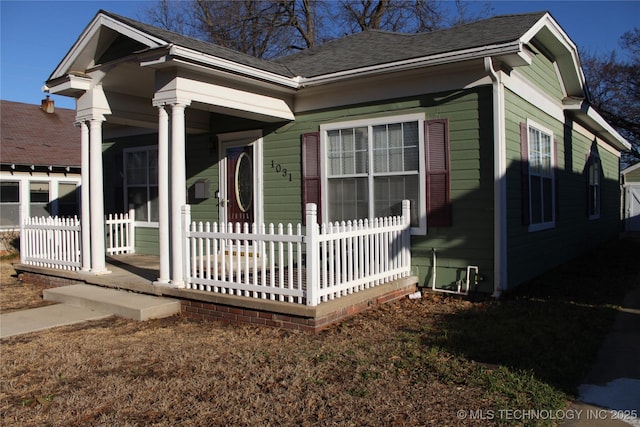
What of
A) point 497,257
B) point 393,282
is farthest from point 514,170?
point 393,282

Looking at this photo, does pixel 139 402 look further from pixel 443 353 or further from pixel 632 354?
pixel 632 354

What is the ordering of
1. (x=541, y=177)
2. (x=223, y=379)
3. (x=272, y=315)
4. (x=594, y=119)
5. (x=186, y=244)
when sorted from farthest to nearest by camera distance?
1. (x=594, y=119)
2. (x=541, y=177)
3. (x=186, y=244)
4. (x=272, y=315)
5. (x=223, y=379)

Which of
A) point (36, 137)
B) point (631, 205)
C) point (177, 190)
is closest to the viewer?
point (177, 190)

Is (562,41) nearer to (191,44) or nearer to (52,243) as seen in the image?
(191,44)

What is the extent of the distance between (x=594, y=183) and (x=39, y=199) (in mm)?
15554

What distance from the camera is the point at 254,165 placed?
956 centimetres

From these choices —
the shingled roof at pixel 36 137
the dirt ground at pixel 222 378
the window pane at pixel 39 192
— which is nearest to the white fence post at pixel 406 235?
the dirt ground at pixel 222 378

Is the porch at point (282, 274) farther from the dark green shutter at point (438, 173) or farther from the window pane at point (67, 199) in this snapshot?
the window pane at point (67, 199)

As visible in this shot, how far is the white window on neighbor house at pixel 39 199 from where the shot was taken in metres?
15.8

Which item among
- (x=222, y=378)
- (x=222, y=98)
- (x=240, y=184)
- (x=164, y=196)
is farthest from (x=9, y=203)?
(x=222, y=378)

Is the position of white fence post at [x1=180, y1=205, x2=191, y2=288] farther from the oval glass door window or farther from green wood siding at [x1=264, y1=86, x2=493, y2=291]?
green wood siding at [x1=264, y1=86, x2=493, y2=291]

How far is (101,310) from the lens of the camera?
7.05 meters

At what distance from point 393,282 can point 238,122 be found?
4420 millimetres

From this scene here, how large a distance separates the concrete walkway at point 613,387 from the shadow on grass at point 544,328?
9cm
